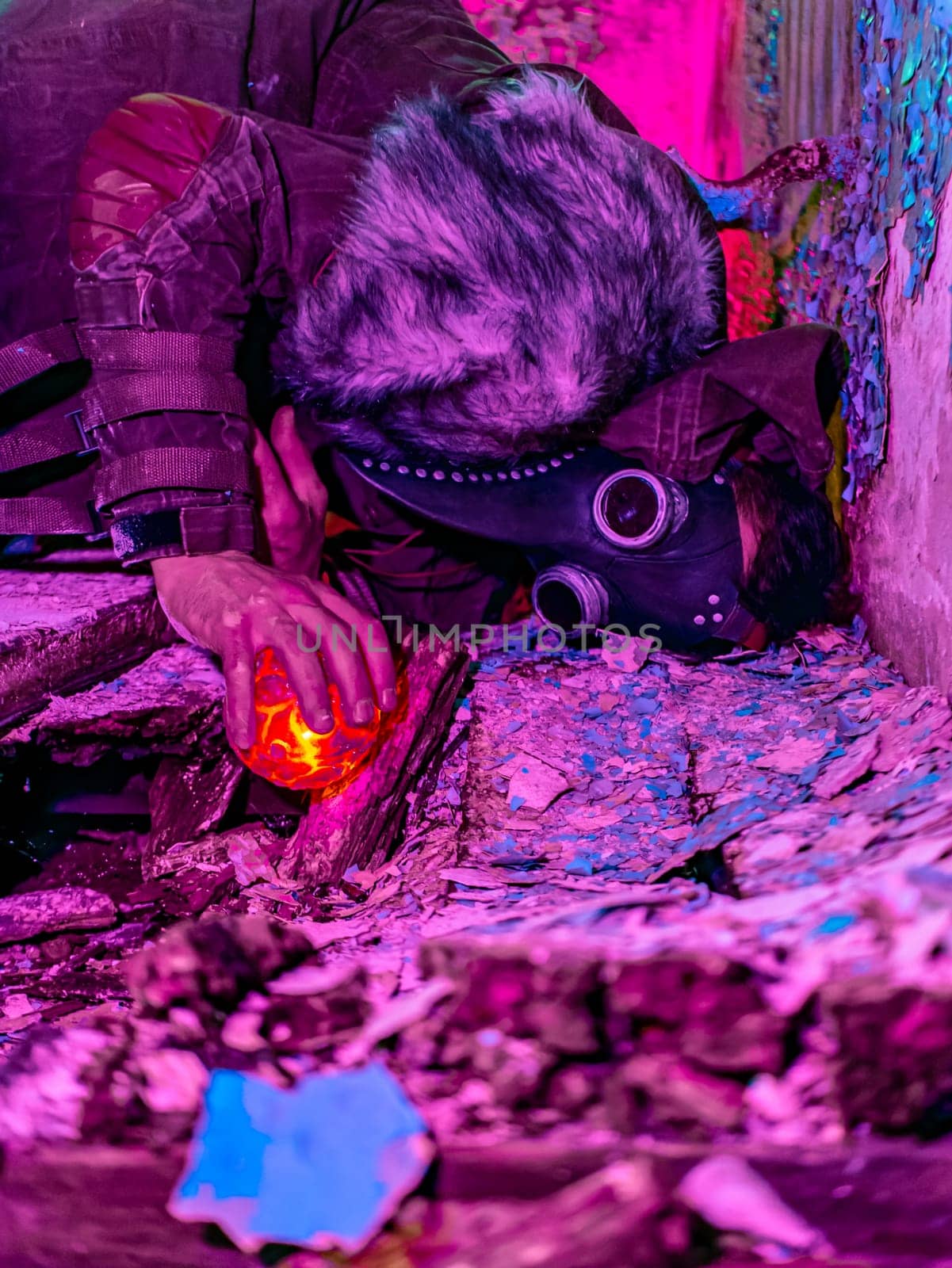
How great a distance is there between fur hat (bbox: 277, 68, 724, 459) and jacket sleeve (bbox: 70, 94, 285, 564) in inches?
5.2

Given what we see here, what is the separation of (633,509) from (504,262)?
37 cm

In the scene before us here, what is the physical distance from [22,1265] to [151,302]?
91 cm

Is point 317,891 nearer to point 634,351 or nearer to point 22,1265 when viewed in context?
point 22,1265

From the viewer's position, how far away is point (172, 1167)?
481 mm

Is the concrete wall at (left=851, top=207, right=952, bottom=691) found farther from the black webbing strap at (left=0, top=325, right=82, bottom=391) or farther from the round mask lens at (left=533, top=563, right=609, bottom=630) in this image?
the black webbing strap at (left=0, top=325, right=82, bottom=391)

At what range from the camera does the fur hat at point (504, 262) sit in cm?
106

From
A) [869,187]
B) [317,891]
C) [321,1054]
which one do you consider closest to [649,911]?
[321,1054]

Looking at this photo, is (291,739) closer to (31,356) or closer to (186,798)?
(186,798)

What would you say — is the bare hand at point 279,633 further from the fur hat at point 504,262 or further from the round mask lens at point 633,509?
the round mask lens at point 633,509

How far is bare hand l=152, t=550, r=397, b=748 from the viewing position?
0.88 meters

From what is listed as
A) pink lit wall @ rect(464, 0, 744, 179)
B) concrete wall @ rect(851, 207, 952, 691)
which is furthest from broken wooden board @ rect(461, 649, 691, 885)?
pink lit wall @ rect(464, 0, 744, 179)

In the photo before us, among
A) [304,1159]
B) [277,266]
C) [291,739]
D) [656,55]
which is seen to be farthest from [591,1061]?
[656,55]

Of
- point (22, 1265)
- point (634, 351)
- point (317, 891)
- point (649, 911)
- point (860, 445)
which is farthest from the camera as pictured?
point (860, 445)

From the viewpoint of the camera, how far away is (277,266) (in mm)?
1139
